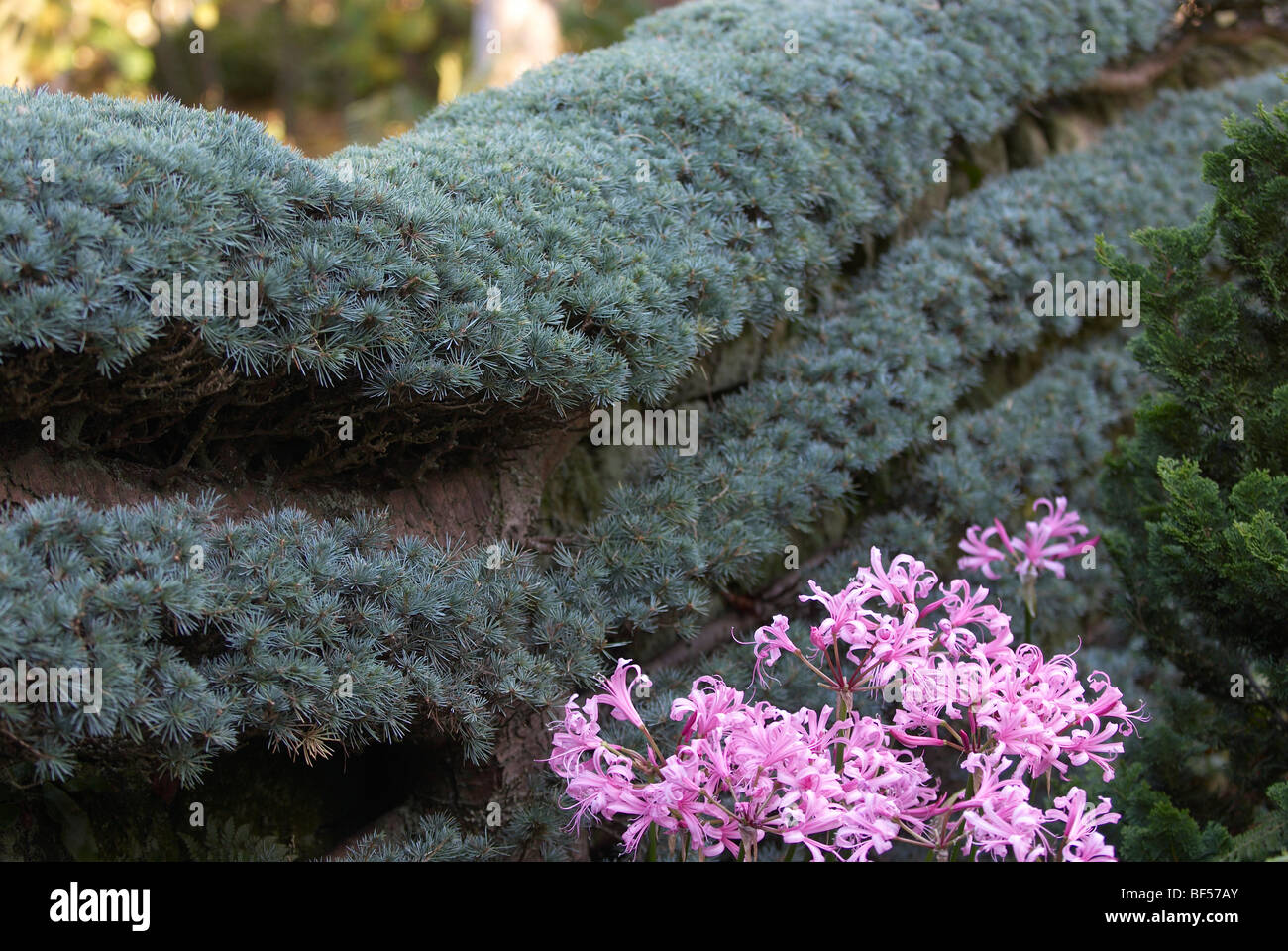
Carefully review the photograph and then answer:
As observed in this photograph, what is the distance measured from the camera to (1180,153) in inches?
201

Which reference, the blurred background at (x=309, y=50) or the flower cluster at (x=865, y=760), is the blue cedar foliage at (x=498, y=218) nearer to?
the flower cluster at (x=865, y=760)

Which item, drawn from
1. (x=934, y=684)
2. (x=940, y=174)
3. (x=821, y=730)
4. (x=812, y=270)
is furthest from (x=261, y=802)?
(x=940, y=174)

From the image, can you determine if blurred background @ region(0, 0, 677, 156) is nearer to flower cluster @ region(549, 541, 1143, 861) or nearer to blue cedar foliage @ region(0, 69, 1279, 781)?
blue cedar foliage @ region(0, 69, 1279, 781)

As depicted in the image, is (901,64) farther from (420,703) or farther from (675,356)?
(420,703)

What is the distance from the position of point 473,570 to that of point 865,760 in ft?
3.26

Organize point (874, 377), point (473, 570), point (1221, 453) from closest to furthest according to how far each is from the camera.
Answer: point (473, 570), point (1221, 453), point (874, 377)

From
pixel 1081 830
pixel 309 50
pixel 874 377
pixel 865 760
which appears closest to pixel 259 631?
pixel 865 760

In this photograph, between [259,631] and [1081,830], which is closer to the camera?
[1081,830]

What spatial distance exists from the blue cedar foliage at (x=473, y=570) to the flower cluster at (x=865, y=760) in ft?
1.53

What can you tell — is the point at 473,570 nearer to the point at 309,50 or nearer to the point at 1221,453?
the point at 1221,453

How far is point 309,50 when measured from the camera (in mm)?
10945

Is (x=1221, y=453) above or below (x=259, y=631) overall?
above

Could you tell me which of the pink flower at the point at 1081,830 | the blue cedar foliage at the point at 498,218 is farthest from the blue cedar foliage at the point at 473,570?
the pink flower at the point at 1081,830
